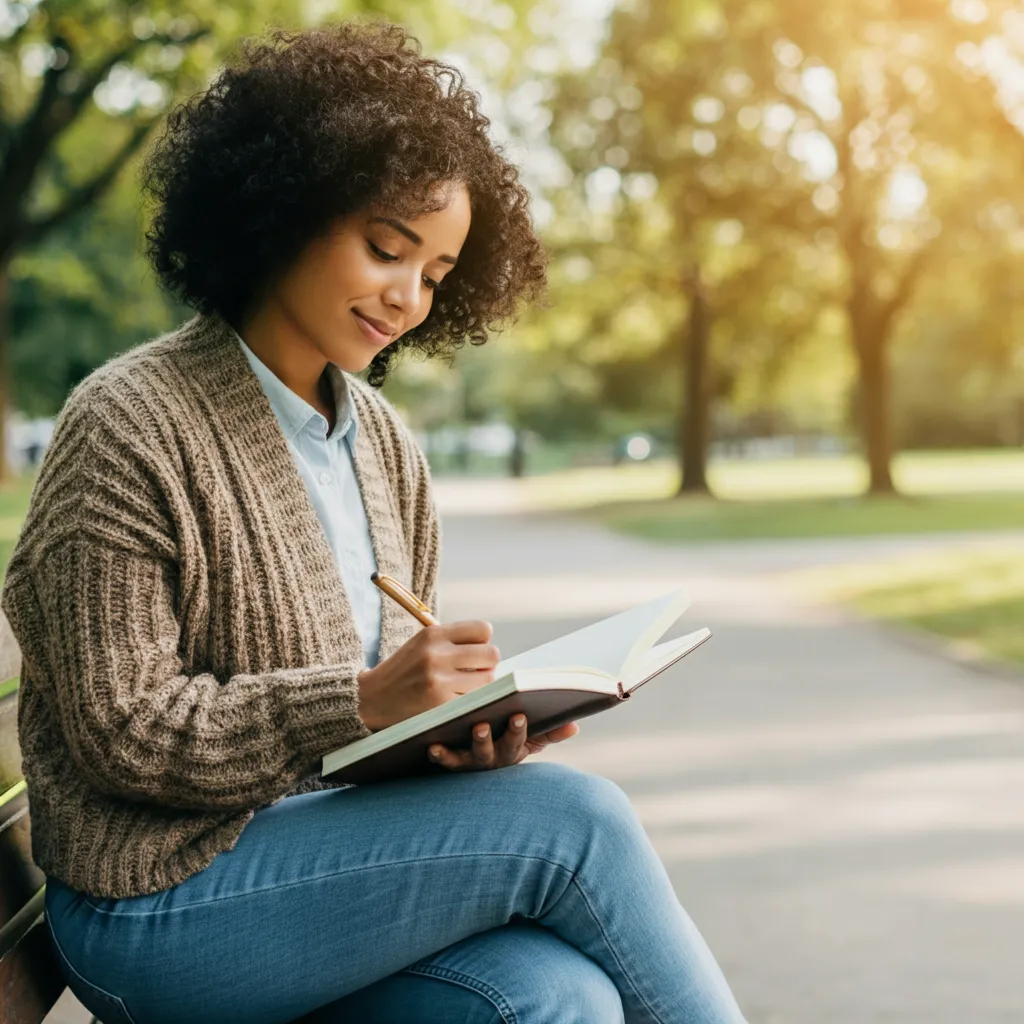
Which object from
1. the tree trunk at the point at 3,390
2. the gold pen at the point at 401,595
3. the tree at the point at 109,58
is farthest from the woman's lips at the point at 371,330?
the tree trunk at the point at 3,390

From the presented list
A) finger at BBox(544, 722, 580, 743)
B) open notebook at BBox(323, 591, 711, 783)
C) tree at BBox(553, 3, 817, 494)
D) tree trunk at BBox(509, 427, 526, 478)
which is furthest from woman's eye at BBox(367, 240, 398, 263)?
tree trunk at BBox(509, 427, 526, 478)

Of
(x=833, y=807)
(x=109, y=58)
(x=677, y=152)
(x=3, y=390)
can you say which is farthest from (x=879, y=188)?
(x=833, y=807)

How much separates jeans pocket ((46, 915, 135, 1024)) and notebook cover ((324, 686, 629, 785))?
1.24ft

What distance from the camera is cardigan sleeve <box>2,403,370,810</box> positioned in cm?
193

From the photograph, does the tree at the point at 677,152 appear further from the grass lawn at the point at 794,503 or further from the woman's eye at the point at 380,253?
the woman's eye at the point at 380,253

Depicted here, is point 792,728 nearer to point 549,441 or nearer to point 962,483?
point 962,483

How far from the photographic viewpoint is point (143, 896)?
6.42 feet

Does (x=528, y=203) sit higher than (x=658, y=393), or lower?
higher

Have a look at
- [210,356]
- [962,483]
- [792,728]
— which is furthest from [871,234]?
[210,356]

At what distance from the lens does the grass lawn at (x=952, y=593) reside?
946cm

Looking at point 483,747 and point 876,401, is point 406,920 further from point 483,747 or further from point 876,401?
point 876,401

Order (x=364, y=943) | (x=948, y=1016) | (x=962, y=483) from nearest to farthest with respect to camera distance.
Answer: (x=364, y=943)
(x=948, y=1016)
(x=962, y=483)

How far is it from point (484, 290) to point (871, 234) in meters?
25.3

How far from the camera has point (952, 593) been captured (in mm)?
11820
